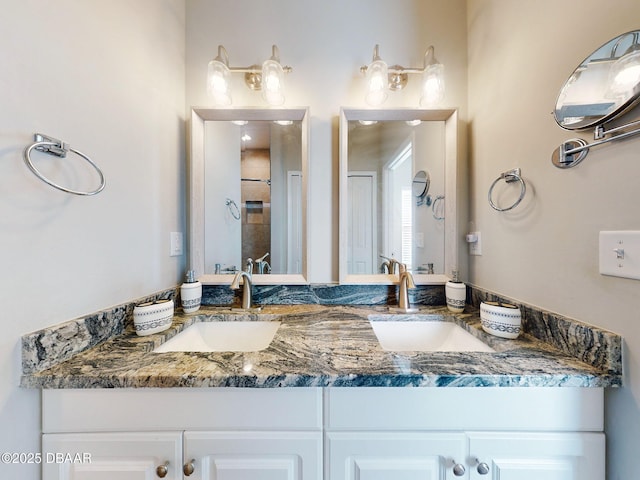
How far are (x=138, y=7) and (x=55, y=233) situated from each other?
33.5 inches

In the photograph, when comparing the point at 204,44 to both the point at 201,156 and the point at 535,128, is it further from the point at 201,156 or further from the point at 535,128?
the point at 535,128

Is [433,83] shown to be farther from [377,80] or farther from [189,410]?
[189,410]

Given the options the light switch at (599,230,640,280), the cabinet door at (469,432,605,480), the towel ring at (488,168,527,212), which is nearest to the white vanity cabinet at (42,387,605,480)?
the cabinet door at (469,432,605,480)

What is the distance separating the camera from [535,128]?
2.50 feet

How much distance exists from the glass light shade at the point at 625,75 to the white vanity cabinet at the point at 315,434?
68 centimetres

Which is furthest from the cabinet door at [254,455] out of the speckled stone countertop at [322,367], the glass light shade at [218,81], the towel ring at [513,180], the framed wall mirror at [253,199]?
the glass light shade at [218,81]

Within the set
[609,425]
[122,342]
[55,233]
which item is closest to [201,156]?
[55,233]

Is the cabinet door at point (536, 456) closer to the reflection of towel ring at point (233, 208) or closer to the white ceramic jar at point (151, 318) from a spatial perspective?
the white ceramic jar at point (151, 318)

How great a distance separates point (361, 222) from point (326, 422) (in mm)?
757

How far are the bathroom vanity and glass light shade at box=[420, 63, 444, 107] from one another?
103 centimetres

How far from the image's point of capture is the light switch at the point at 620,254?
503mm

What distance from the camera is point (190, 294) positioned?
3.23 feet

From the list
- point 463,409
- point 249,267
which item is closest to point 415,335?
point 463,409

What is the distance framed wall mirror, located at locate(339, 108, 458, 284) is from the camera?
109 cm
